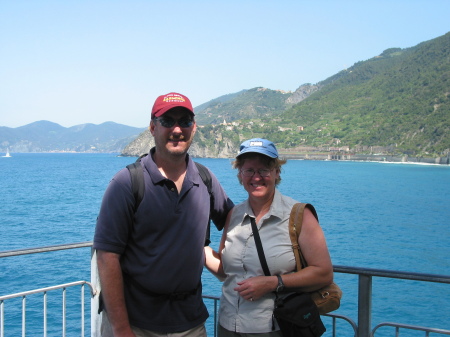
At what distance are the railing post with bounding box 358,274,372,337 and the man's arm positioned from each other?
150cm

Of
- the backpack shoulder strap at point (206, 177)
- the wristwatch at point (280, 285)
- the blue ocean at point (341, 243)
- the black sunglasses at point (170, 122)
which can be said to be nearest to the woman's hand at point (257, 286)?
the wristwatch at point (280, 285)

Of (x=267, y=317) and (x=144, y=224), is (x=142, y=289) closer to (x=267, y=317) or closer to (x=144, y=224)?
(x=144, y=224)

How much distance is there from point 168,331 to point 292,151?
183012 mm

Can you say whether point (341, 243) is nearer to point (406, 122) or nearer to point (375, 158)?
point (375, 158)

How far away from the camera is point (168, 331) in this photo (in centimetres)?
257

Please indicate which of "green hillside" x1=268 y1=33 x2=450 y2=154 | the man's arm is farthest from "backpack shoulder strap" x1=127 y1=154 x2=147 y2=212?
"green hillside" x1=268 y1=33 x2=450 y2=154

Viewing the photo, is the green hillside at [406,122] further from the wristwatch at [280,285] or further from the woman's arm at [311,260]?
the wristwatch at [280,285]

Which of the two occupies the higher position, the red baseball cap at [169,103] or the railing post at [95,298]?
the red baseball cap at [169,103]

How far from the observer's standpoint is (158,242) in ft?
8.32

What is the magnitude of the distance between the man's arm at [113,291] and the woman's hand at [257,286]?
2.17 ft

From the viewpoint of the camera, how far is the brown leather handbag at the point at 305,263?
2.56 m

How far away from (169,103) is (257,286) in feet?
3.72

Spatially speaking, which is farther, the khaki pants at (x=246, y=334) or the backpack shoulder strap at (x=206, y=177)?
the backpack shoulder strap at (x=206, y=177)

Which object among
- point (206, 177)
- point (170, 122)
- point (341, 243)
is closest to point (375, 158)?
point (341, 243)
